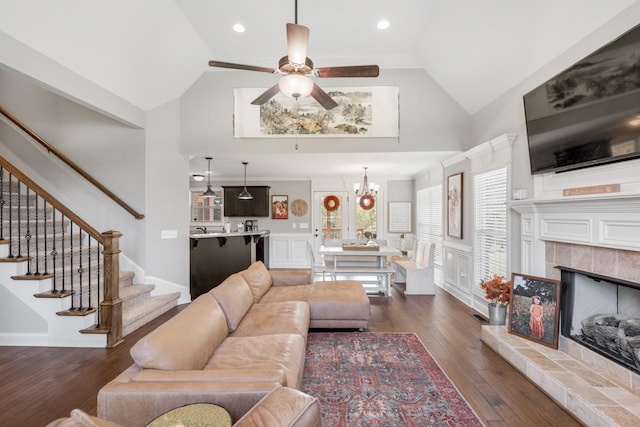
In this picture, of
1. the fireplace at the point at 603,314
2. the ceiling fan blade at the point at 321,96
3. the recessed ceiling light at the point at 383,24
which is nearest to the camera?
the fireplace at the point at 603,314

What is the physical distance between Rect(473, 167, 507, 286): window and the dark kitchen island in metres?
4.01

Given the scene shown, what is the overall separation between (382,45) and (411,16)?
28.3 inches

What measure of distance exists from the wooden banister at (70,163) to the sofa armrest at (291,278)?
2.14 meters

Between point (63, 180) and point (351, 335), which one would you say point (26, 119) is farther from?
point (351, 335)

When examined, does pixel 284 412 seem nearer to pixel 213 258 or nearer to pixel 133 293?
pixel 133 293

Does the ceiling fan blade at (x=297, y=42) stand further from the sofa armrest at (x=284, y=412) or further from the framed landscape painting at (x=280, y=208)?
the framed landscape painting at (x=280, y=208)

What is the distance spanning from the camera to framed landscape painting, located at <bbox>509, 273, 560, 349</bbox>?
2.83 m

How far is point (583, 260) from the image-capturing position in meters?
2.67

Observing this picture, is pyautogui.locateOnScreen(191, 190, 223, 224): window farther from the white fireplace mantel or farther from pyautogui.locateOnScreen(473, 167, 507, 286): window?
the white fireplace mantel

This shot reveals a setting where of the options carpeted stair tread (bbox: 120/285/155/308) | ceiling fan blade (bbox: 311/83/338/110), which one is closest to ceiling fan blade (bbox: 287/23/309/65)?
ceiling fan blade (bbox: 311/83/338/110)

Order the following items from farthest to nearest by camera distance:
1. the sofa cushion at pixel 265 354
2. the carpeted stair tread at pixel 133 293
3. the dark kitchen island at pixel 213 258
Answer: the dark kitchen island at pixel 213 258
the carpeted stair tread at pixel 133 293
the sofa cushion at pixel 265 354

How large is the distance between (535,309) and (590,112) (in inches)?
72.0

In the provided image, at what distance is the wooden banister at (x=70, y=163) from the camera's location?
4.09 m

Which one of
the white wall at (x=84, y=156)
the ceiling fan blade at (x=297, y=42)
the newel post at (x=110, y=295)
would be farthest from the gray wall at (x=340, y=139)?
the ceiling fan blade at (x=297, y=42)
